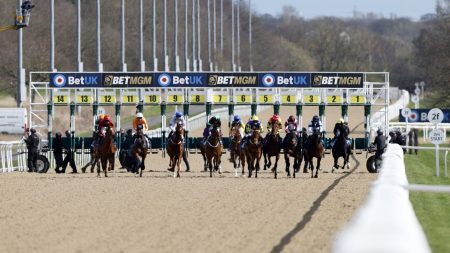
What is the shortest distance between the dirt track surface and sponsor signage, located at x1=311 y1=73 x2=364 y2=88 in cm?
1231

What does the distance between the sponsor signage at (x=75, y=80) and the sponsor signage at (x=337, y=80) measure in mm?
7055

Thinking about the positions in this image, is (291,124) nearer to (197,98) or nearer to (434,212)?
(434,212)

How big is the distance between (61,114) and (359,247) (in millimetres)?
61159

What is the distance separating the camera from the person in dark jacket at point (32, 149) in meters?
33.3

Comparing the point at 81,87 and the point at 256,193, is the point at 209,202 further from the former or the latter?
the point at 81,87

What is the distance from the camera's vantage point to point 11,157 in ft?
115

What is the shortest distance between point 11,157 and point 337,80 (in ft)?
36.6

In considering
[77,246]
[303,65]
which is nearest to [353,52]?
[303,65]

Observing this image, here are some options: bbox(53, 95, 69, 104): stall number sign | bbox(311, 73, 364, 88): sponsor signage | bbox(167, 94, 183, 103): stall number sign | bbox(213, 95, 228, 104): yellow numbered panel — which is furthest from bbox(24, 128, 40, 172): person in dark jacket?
bbox(311, 73, 364, 88): sponsor signage

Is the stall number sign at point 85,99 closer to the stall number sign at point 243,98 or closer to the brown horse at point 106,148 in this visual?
the stall number sign at point 243,98

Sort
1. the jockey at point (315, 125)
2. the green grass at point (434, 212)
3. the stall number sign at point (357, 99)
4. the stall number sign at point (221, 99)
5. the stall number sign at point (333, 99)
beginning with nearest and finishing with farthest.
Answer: the green grass at point (434, 212), the jockey at point (315, 125), the stall number sign at point (357, 99), the stall number sign at point (333, 99), the stall number sign at point (221, 99)

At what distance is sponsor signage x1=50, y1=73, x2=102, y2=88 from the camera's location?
132 feet

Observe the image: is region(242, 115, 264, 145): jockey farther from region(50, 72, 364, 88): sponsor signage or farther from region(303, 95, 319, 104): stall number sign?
region(303, 95, 319, 104): stall number sign

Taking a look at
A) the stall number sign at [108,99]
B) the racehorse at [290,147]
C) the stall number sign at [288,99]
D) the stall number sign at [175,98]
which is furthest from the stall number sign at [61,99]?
the racehorse at [290,147]
